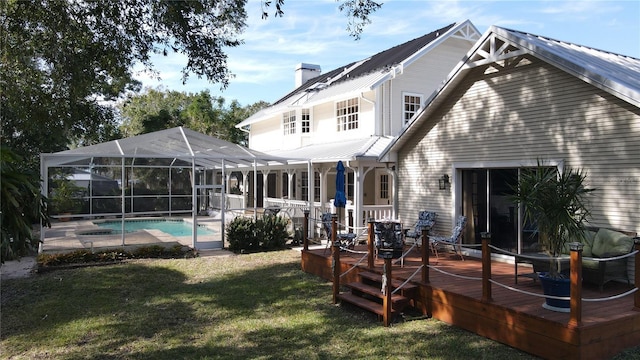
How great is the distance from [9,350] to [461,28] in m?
16.6

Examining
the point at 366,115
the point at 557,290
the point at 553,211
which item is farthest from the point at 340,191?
the point at 557,290

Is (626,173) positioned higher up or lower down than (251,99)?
lower down

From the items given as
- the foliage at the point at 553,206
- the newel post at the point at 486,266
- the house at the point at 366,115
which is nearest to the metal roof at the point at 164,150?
the house at the point at 366,115

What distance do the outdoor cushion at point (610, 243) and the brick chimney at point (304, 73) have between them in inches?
872

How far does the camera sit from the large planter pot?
5.86 meters

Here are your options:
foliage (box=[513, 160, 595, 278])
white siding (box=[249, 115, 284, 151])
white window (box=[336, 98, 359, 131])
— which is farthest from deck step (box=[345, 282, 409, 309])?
white siding (box=[249, 115, 284, 151])

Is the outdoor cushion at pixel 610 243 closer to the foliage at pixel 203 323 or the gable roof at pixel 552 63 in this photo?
the gable roof at pixel 552 63

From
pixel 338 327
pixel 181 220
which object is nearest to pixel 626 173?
pixel 338 327

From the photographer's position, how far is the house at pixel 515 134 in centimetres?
752

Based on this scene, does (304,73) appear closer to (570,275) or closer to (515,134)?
(515,134)

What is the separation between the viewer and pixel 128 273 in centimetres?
1109

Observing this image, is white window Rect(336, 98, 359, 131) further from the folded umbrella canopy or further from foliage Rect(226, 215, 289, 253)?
foliage Rect(226, 215, 289, 253)

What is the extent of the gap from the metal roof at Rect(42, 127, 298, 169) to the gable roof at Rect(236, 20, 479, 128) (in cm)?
421

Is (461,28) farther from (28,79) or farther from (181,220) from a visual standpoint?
(181,220)
